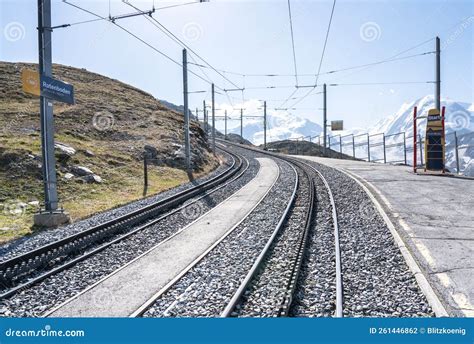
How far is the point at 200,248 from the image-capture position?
10.0 meters

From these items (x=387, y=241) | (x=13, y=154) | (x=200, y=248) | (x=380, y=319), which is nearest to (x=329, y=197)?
(x=387, y=241)

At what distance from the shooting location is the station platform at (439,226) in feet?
22.3

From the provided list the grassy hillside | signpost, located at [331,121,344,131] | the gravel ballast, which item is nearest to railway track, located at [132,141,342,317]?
the gravel ballast

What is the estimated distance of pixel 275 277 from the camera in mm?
7680

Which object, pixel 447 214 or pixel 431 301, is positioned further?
pixel 447 214

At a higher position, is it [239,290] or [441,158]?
[441,158]

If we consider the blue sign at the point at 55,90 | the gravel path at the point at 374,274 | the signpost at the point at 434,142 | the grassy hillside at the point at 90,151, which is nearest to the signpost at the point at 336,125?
the grassy hillside at the point at 90,151

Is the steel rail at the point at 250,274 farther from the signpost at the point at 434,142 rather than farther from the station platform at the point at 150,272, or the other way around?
the signpost at the point at 434,142

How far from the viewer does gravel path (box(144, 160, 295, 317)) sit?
252 inches

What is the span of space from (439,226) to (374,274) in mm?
4698

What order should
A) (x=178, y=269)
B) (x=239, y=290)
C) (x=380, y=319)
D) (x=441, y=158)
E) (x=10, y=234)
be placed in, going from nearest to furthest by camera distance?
(x=380, y=319) < (x=239, y=290) < (x=178, y=269) < (x=10, y=234) < (x=441, y=158)

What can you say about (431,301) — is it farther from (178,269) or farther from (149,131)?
(149,131)

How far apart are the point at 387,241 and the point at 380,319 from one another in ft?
15.1

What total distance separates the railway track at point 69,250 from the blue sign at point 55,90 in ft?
16.4
